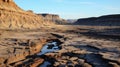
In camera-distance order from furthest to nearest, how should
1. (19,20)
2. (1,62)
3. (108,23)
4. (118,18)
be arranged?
(108,23) → (118,18) → (19,20) → (1,62)

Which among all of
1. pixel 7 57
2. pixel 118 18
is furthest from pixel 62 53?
pixel 118 18

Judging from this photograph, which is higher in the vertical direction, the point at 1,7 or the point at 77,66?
the point at 1,7

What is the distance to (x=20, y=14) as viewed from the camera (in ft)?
249

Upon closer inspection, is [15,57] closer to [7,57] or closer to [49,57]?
[7,57]

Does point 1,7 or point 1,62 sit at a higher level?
point 1,7

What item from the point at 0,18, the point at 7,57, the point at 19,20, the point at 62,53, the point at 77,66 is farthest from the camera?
the point at 19,20

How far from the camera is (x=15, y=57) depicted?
20609mm

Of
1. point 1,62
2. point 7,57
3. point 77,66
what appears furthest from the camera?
point 7,57

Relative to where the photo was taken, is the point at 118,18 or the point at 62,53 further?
the point at 118,18

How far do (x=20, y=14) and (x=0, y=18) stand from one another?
14072 millimetres

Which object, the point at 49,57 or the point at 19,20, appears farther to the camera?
the point at 19,20

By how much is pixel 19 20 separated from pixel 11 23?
6.28 m

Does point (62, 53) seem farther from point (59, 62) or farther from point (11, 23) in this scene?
point (11, 23)

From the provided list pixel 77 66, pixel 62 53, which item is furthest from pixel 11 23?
pixel 77 66
